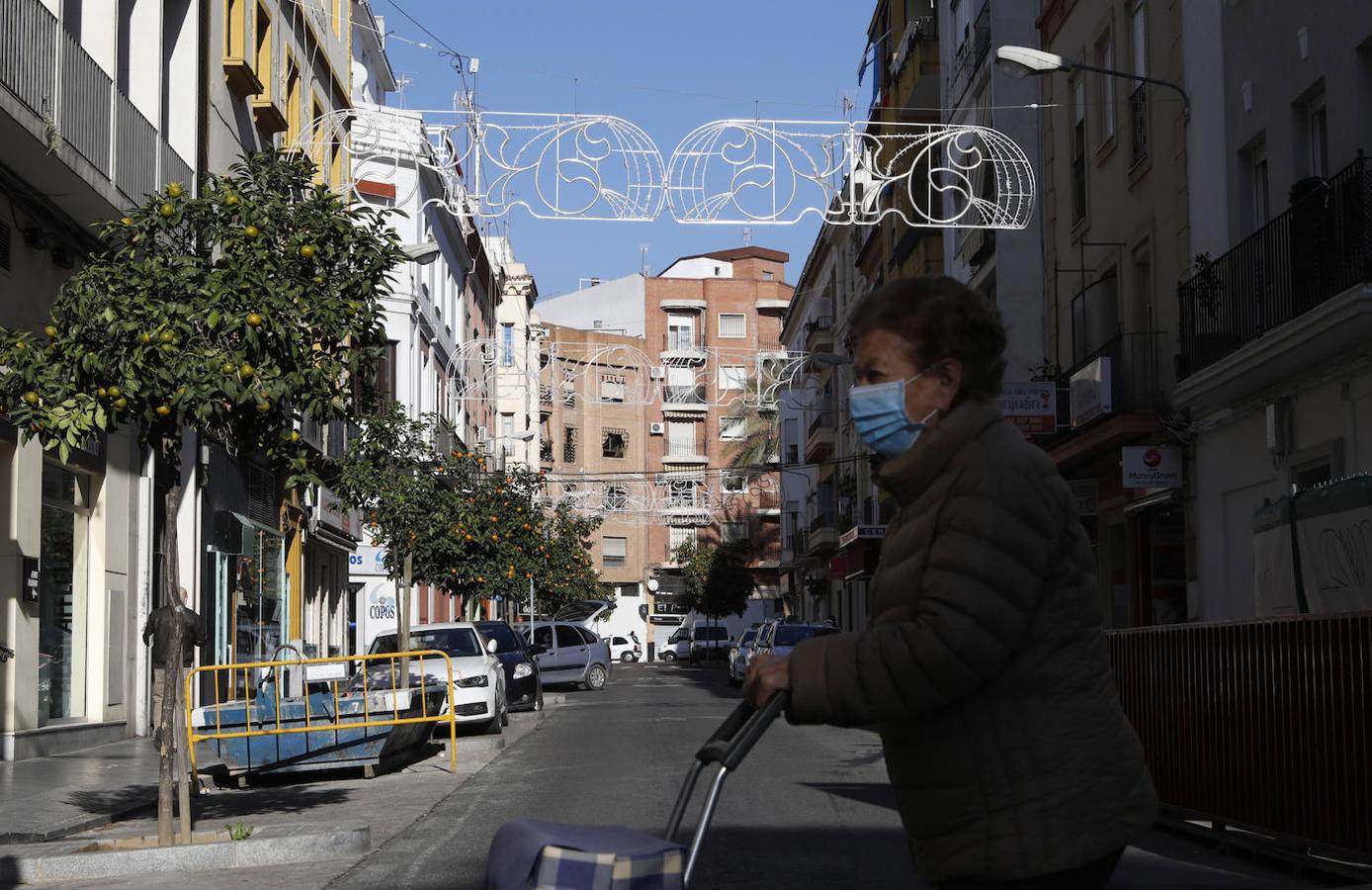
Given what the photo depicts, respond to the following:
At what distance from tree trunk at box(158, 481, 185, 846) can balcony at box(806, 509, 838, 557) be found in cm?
5640

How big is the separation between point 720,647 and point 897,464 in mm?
74228

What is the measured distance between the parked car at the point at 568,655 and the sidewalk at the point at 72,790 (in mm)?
22044

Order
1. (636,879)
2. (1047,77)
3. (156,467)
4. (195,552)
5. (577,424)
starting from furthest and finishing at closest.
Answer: (577,424)
(1047,77)
(195,552)
(156,467)
(636,879)

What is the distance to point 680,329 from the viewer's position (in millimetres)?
102375

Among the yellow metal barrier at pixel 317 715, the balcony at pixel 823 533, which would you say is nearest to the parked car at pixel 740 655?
the balcony at pixel 823 533

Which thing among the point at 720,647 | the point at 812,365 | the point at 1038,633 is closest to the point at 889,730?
the point at 1038,633

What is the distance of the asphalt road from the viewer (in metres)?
9.59

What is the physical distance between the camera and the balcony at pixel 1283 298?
53.8 ft

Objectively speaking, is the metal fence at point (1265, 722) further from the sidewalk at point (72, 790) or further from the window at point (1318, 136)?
the window at point (1318, 136)

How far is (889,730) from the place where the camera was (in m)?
3.09

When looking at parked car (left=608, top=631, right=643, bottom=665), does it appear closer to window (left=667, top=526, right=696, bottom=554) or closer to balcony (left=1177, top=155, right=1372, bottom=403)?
window (left=667, top=526, right=696, bottom=554)

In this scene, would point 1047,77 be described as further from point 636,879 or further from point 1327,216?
point 636,879

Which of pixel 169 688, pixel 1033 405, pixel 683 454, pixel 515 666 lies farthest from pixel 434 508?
pixel 683 454

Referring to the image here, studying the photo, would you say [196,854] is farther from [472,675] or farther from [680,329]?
[680,329]
